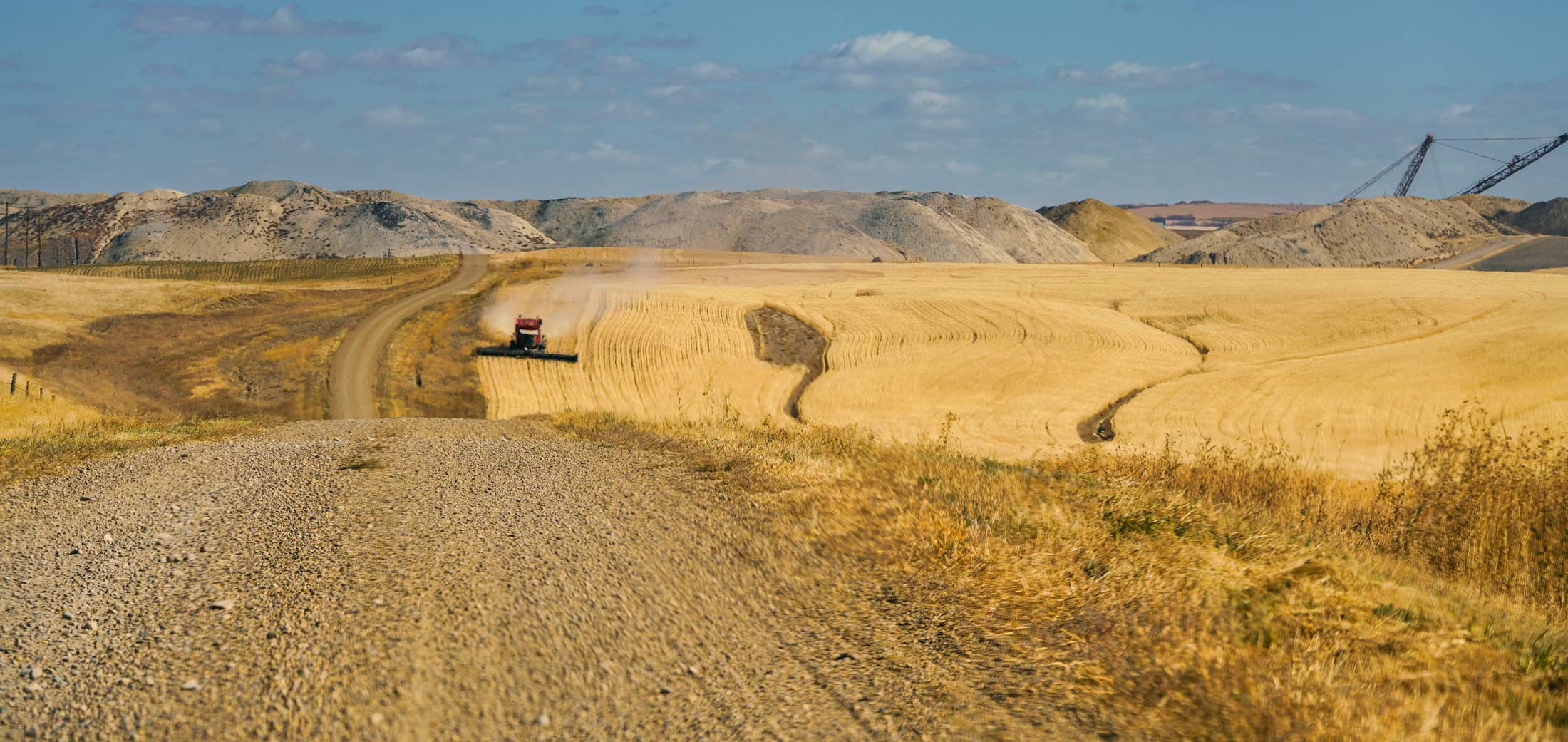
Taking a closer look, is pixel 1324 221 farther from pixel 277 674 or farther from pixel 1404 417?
pixel 277 674

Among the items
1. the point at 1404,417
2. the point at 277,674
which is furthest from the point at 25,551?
the point at 1404,417

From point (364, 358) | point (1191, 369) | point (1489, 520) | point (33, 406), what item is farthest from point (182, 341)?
point (1489, 520)

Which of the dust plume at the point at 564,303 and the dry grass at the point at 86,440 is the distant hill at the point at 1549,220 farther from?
the dry grass at the point at 86,440

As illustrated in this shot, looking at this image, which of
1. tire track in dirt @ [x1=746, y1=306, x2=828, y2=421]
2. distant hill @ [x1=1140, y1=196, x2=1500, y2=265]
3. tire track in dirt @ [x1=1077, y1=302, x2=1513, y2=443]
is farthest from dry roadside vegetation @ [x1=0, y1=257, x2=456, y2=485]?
distant hill @ [x1=1140, y1=196, x2=1500, y2=265]

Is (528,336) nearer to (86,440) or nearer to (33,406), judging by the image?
(33,406)

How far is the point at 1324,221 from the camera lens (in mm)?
167625

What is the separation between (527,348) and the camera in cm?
5234

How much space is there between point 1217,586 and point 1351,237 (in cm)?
17549

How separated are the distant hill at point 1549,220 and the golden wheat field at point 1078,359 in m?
144

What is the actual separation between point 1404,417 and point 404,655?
37986 millimetres

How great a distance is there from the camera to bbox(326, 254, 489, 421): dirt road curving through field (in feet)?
143

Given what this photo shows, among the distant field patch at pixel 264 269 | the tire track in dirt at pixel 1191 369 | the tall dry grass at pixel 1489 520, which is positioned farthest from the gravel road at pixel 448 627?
the distant field patch at pixel 264 269

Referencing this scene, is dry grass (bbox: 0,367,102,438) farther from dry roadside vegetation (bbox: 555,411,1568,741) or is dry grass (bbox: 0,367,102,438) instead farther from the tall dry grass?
the tall dry grass

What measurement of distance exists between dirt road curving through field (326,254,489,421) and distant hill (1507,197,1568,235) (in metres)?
199
